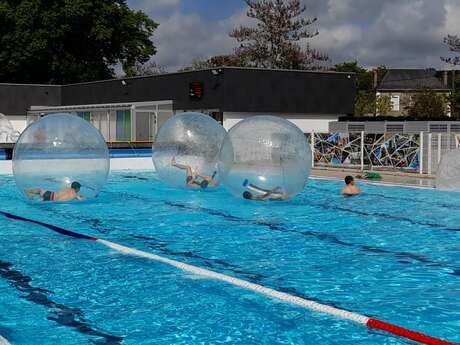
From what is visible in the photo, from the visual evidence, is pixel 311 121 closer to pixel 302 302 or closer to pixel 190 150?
pixel 190 150

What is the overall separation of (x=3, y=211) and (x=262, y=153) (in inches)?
191

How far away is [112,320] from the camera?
580 cm

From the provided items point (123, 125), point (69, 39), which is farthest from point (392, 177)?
point (69, 39)

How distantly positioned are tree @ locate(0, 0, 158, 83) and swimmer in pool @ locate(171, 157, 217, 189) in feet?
112

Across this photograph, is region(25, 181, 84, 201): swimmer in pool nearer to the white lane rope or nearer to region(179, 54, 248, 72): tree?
the white lane rope

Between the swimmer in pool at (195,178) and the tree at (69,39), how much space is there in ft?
112

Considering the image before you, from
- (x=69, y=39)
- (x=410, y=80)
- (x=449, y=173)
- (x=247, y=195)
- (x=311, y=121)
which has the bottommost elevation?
(x=247, y=195)

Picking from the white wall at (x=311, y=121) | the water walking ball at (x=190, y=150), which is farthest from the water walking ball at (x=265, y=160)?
the white wall at (x=311, y=121)

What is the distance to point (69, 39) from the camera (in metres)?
50.2

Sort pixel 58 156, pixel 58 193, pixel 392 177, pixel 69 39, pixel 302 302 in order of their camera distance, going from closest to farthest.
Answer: pixel 302 302
pixel 58 156
pixel 58 193
pixel 392 177
pixel 69 39

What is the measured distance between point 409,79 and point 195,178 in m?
87.0

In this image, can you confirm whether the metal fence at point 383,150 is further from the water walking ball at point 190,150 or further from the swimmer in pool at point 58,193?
the swimmer in pool at point 58,193

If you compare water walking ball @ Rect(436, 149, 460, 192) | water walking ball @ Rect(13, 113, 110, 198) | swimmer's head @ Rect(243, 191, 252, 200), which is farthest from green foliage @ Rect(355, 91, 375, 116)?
water walking ball @ Rect(13, 113, 110, 198)

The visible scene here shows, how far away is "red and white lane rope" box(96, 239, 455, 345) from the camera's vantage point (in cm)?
525
